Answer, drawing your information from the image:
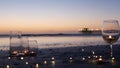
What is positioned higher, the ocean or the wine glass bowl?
the wine glass bowl

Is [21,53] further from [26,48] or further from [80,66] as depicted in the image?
[80,66]

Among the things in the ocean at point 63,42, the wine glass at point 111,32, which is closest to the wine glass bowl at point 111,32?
the wine glass at point 111,32

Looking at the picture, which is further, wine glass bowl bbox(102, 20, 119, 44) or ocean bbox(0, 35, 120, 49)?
ocean bbox(0, 35, 120, 49)

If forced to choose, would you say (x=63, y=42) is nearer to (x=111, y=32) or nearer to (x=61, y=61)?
(x=61, y=61)

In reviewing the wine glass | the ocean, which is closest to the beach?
Answer: the wine glass

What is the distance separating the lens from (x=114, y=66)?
16250 mm

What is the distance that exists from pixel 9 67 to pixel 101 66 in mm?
5039

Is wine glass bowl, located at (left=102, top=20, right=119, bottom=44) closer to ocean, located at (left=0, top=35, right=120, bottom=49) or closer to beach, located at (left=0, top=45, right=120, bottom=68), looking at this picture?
beach, located at (left=0, top=45, right=120, bottom=68)

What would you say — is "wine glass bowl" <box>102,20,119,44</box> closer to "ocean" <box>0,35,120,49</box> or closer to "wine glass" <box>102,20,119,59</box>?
"wine glass" <box>102,20,119,59</box>

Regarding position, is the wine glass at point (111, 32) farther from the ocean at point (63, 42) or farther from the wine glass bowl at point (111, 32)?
the ocean at point (63, 42)

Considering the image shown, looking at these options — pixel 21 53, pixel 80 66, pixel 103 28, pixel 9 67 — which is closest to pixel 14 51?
pixel 21 53

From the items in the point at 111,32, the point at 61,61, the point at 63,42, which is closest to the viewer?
the point at 111,32

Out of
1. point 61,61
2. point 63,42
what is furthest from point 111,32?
point 63,42

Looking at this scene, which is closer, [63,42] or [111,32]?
[111,32]
